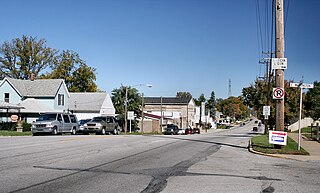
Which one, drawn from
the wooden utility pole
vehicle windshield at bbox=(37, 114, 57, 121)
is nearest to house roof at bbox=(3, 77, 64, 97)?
vehicle windshield at bbox=(37, 114, 57, 121)

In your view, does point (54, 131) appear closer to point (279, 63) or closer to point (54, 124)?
point (54, 124)

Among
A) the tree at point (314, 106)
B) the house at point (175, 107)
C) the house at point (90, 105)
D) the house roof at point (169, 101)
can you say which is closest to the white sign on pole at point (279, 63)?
the tree at point (314, 106)

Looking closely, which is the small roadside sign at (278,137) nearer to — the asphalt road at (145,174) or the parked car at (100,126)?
the asphalt road at (145,174)

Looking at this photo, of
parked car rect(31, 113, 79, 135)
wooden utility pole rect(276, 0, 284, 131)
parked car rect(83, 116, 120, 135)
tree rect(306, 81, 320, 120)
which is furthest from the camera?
tree rect(306, 81, 320, 120)

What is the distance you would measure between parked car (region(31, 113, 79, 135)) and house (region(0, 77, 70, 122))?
1954cm

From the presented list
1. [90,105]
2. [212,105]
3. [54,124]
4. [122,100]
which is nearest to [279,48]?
[54,124]

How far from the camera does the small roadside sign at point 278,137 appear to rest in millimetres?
18547

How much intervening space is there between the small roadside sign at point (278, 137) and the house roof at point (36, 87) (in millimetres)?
41984

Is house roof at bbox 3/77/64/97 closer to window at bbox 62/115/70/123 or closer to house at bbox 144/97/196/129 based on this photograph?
window at bbox 62/115/70/123

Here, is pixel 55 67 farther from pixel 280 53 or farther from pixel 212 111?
pixel 212 111

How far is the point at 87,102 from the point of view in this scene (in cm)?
6425

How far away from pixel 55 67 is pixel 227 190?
73192 millimetres

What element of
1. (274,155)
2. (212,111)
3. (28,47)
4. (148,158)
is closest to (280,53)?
(274,155)

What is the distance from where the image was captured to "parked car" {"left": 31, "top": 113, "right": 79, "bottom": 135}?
29.8m
